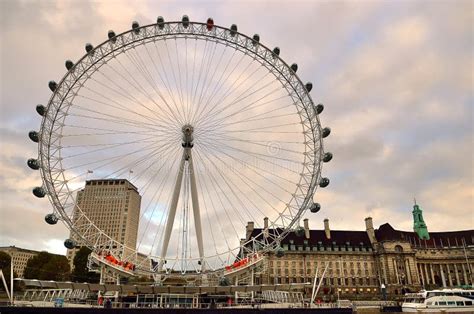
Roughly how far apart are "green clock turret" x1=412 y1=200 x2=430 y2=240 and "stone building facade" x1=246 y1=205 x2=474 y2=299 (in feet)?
15.6

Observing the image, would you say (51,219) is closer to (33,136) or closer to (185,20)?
(33,136)

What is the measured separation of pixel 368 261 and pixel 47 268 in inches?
3486

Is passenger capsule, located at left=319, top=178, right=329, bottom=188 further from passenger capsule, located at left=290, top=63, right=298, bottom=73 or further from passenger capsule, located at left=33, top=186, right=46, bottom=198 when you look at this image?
passenger capsule, located at left=33, top=186, right=46, bottom=198

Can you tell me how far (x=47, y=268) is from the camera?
86438 mm

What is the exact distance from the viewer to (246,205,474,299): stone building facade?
107m

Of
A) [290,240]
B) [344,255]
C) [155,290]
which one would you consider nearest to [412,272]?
[344,255]

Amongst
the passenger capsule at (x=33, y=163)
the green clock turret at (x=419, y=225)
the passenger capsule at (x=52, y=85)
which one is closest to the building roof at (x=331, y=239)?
the green clock turret at (x=419, y=225)

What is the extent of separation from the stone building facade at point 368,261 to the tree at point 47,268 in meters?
49.6

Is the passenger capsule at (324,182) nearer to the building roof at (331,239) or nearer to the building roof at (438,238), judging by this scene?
the building roof at (331,239)

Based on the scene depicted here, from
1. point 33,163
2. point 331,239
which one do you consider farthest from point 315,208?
point 331,239

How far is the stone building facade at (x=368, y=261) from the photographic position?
107188 mm

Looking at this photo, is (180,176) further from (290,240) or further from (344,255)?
(344,255)

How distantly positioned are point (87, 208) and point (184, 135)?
156m

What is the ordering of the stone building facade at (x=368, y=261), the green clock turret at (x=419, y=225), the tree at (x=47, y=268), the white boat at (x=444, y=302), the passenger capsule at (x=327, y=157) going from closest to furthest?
the passenger capsule at (x=327, y=157) → the white boat at (x=444, y=302) → the tree at (x=47, y=268) → the stone building facade at (x=368, y=261) → the green clock turret at (x=419, y=225)
